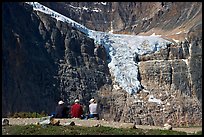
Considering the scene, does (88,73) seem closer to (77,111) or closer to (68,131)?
(77,111)

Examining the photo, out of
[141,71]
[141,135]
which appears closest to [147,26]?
[141,71]

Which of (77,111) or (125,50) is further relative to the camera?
(125,50)

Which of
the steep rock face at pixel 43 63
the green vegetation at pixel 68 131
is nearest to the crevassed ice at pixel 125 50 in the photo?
the steep rock face at pixel 43 63

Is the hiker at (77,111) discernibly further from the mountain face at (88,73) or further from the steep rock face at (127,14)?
the steep rock face at (127,14)

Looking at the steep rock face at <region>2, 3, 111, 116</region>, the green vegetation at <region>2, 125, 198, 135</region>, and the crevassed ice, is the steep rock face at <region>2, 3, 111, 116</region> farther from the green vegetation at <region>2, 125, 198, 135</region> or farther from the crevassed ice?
the green vegetation at <region>2, 125, 198, 135</region>

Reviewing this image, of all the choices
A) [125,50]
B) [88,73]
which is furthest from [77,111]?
[125,50]
